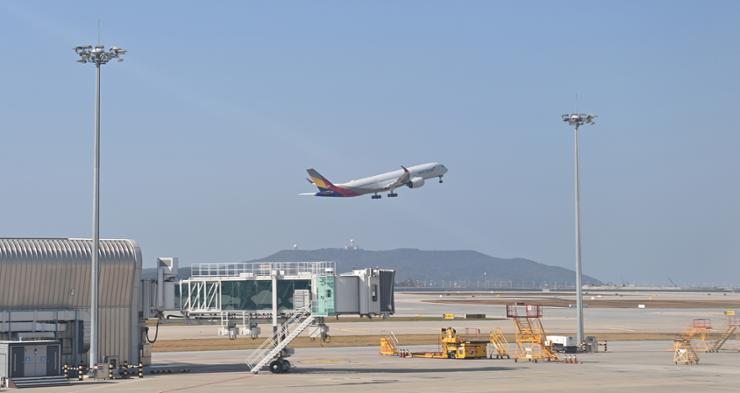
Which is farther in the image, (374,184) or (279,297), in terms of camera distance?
(374,184)

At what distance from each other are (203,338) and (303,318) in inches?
1956

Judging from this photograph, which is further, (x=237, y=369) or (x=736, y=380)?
(x=237, y=369)

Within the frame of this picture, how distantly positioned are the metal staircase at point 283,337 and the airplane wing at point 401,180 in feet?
314

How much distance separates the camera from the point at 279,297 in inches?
2842

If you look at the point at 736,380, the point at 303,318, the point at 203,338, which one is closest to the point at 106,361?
the point at 303,318

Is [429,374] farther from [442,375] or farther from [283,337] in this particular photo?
[283,337]

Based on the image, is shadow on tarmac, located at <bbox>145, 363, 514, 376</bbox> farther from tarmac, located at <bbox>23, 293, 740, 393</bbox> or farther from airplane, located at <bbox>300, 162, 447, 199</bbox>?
airplane, located at <bbox>300, 162, 447, 199</bbox>

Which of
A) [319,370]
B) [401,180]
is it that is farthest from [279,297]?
[401,180]

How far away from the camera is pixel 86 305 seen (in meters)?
69.3

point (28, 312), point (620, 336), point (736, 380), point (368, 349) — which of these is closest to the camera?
point (736, 380)

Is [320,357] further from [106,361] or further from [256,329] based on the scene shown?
[106,361]

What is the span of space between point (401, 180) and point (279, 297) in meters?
95.1

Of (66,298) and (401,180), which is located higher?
(401,180)

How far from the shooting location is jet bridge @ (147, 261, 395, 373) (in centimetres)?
7012
